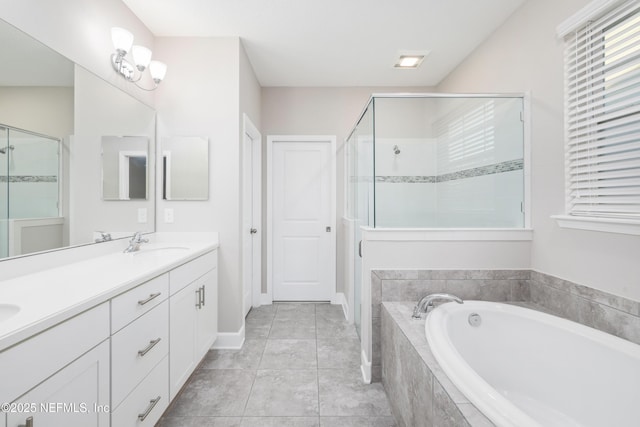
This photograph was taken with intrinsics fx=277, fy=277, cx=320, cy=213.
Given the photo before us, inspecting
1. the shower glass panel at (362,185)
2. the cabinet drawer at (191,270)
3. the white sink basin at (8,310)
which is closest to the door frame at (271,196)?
the shower glass panel at (362,185)

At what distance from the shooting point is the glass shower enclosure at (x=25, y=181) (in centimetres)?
119

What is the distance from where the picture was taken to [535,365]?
1428 millimetres

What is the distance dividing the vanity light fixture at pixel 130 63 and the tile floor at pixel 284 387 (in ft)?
7.20

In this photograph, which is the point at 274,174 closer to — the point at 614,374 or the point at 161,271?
the point at 161,271

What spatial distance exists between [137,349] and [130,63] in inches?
76.8

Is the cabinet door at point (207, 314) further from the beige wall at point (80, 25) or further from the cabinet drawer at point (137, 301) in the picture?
the beige wall at point (80, 25)

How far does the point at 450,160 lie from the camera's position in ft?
6.88

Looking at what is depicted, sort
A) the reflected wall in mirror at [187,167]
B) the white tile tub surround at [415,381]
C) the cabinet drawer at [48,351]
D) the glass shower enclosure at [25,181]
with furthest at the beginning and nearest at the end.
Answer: the reflected wall in mirror at [187,167] < the glass shower enclosure at [25,181] < the white tile tub surround at [415,381] < the cabinet drawer at [48,351]

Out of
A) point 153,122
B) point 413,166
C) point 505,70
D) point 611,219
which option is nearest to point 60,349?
point 153,122

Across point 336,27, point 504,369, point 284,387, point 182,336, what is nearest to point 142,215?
point 182,336

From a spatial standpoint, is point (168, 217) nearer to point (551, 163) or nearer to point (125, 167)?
point (125, 167)

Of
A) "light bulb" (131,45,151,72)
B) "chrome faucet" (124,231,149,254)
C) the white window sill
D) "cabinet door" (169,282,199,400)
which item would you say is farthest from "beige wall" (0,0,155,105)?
the white window sill

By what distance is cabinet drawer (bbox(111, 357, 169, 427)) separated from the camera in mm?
1106

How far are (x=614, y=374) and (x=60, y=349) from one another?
2056 mm
